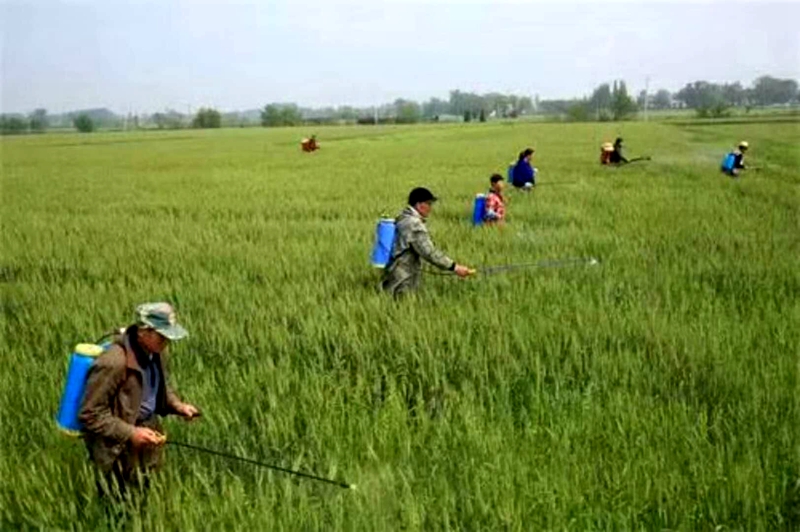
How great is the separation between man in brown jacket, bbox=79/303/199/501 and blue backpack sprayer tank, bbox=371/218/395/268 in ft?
10.5

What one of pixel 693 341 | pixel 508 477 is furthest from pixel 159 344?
pixel 693 341

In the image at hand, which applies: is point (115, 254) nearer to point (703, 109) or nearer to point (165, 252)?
point (165, 252)

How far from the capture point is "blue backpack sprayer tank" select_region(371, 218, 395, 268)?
6344mm

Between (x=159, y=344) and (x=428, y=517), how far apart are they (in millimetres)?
1333

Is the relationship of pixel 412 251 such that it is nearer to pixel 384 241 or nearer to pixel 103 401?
pixel 384 241

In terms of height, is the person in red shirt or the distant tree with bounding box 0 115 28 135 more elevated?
the distant tree with bounding box 0 115 28 135

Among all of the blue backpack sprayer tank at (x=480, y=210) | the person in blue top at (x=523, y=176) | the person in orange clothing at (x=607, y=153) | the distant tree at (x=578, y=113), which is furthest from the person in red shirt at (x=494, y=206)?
the distant tree at (x=578, y=113)

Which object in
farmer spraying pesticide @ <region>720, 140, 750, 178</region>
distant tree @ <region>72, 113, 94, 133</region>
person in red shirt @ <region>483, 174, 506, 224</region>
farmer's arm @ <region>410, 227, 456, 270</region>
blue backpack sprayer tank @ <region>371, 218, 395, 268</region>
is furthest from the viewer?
distant tree @ <region>72, 113, 94, 133</region>

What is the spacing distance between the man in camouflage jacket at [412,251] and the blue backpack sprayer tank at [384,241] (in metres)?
0.05

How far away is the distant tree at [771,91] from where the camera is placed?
9188 centimetres

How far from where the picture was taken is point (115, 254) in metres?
9.20

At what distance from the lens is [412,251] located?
631 centimetres

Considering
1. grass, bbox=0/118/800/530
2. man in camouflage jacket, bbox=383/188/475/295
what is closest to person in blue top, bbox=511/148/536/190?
grass, bbox=0/118/800/530

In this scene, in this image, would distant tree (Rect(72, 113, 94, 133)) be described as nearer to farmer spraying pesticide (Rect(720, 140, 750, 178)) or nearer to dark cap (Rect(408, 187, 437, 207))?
farmer spraying pesticide (Rect(720, 140, 750, 178))
